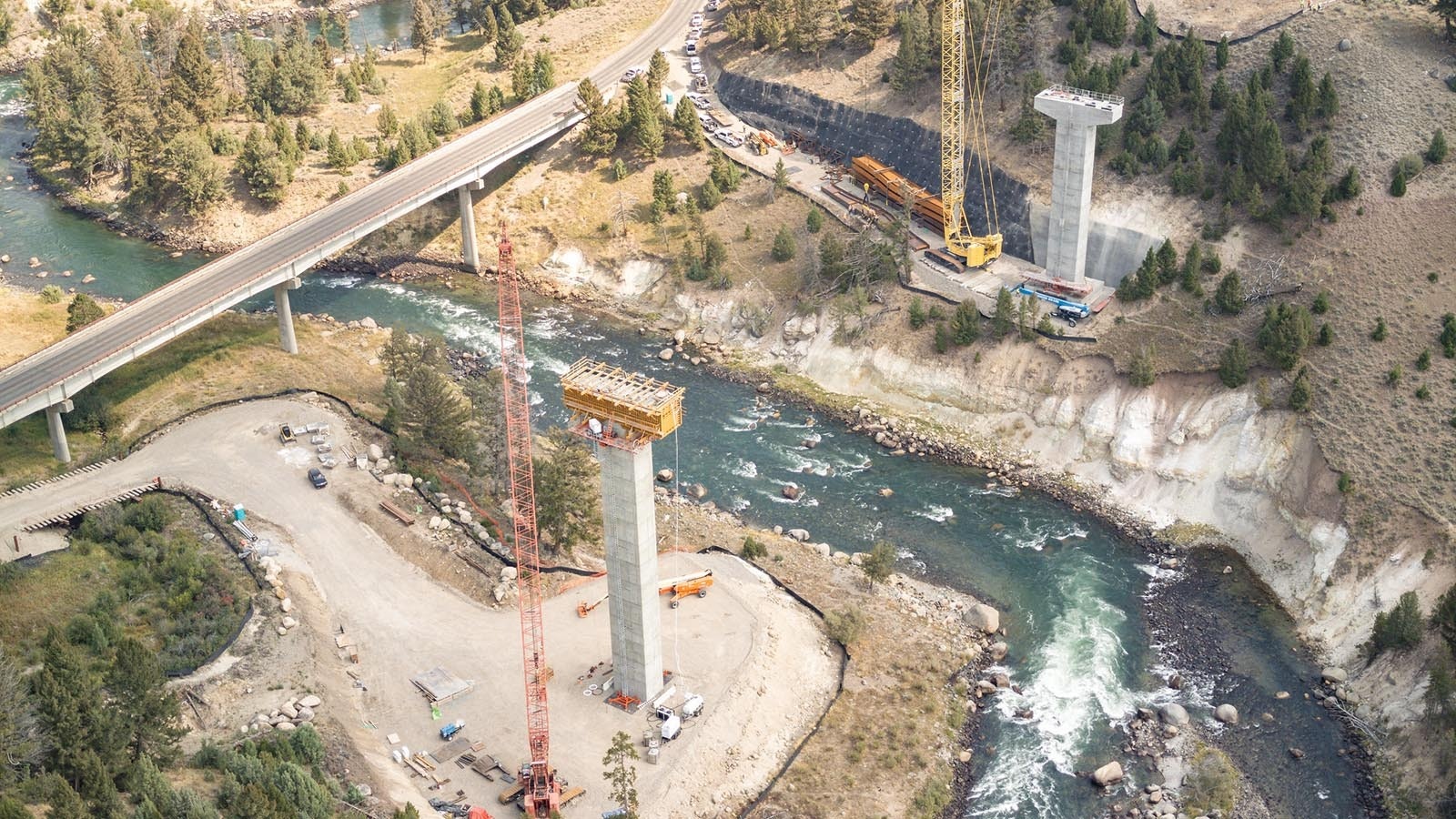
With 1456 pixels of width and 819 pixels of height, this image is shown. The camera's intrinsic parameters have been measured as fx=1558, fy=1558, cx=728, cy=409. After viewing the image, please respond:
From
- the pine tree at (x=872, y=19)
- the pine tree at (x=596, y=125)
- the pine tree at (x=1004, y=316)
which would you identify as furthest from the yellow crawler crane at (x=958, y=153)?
the pine tree at (x=596, y=125)

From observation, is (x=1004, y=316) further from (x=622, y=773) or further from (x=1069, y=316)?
(x=622, y=773)

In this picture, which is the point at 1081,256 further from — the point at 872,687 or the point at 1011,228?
the point at 872,687

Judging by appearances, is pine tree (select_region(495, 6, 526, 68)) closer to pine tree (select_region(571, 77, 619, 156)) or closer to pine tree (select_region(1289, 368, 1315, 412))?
pine tree (select_region(571, 77, 619, 156))

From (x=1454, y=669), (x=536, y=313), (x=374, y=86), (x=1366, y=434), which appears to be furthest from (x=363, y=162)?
(x=1454, y=669)

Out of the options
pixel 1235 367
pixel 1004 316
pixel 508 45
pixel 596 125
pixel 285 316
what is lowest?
pixel 285 316

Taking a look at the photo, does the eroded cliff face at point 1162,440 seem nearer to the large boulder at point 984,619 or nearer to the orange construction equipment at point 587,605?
the large boulder at point 984,619

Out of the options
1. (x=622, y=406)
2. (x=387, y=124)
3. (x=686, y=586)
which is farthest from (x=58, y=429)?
(x=387, y=124)
